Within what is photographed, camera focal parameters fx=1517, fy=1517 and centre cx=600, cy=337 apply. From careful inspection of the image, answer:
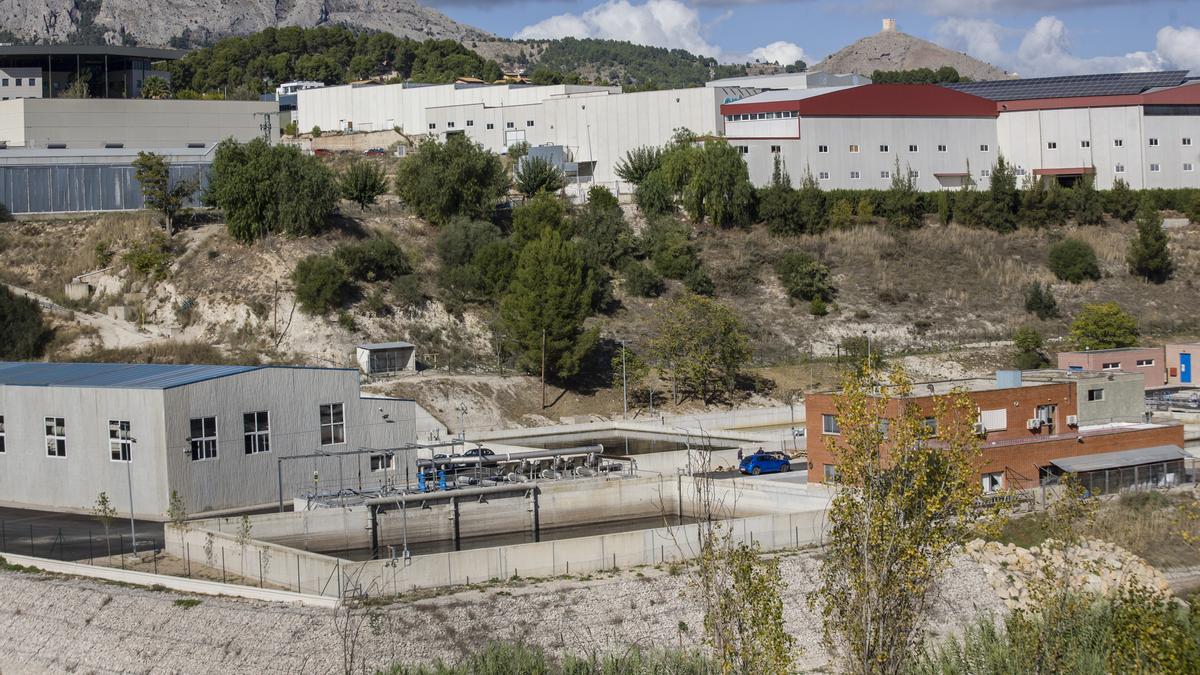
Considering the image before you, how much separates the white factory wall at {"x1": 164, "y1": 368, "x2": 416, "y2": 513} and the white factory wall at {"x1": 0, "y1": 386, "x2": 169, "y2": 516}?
29.4 inches

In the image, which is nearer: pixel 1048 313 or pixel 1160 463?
pixel 1160 463

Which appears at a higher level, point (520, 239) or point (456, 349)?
point (520, 239)

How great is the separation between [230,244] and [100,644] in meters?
43.7

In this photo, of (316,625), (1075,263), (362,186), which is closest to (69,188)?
(362,186)

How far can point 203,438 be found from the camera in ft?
147

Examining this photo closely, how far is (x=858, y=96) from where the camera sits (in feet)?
308

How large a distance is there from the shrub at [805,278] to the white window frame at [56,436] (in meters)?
44.9

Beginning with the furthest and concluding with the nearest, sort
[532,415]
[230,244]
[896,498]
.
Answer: [230,244] → [532,415] → [896,498]

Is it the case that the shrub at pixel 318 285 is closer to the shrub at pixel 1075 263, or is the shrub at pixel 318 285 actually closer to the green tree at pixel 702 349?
the green tree at pixel 702 349

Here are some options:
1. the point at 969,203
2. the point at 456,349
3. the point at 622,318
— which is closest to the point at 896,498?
the point at 456,349

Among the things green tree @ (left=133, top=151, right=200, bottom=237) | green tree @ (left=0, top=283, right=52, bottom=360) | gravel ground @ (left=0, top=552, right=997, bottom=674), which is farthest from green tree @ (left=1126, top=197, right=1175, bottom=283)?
green tree @ (left=0, top=283, right=52, bottom=360)

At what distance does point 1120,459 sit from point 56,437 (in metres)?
32.7

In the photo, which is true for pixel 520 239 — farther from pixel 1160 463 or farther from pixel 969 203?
pixel 1160 463

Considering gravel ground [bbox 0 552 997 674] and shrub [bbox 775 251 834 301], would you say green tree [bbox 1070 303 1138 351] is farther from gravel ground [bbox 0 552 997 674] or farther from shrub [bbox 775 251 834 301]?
gravel ground [bbox 0 552 997 674]
